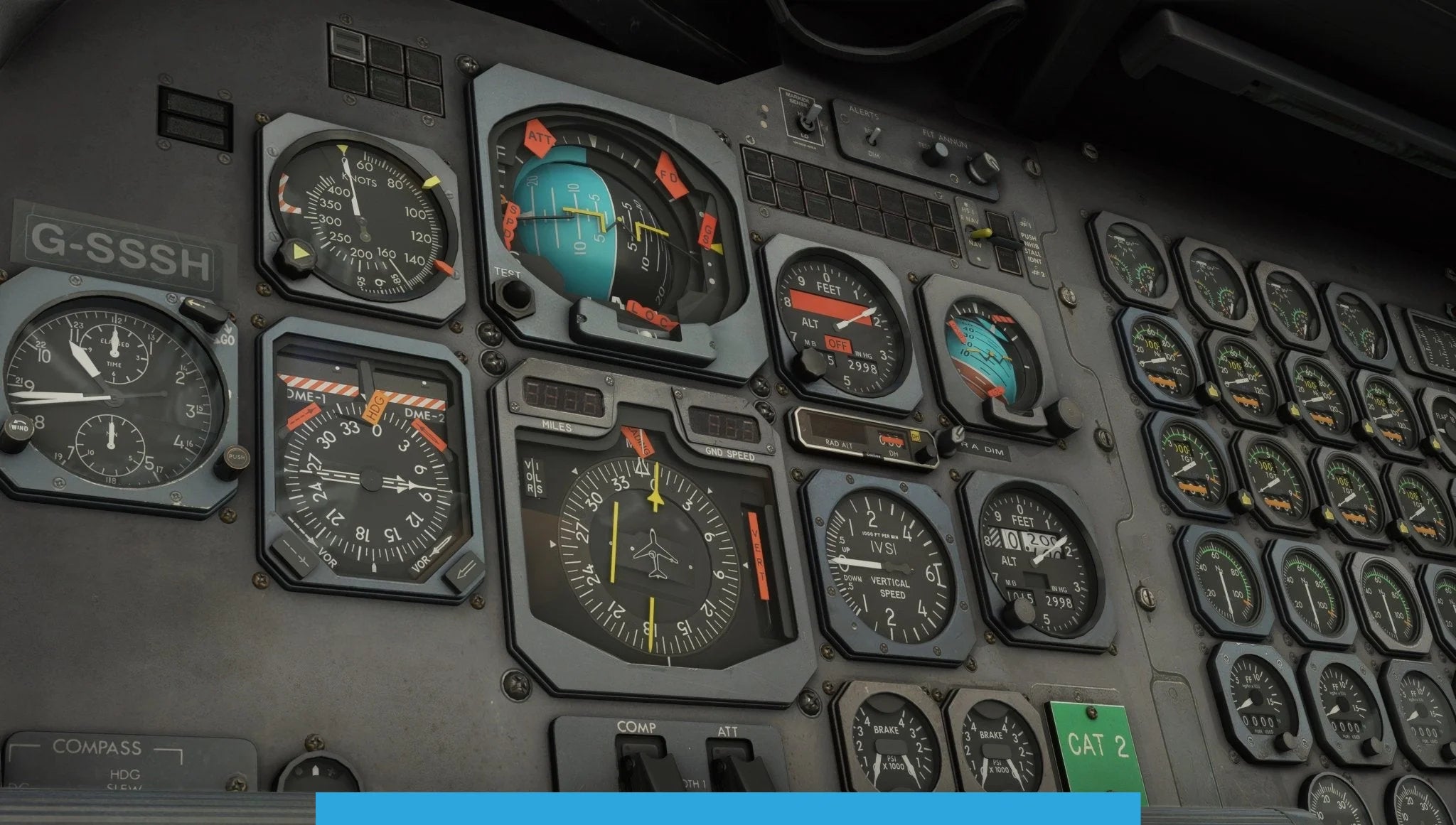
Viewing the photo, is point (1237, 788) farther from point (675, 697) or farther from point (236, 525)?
point (236, 525)

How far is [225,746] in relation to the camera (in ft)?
9.89

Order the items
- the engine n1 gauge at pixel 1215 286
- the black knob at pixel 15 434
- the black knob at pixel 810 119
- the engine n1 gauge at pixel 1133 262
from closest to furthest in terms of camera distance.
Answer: the black knob at pixel 15 434
the black knob at pixel 810 119
the engine n1 gauge at pixel 1133 262
the engine n1 gauge at pixel 1215 286

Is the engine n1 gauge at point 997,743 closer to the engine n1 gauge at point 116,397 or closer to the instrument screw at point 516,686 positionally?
the instrument screw at point 516,686

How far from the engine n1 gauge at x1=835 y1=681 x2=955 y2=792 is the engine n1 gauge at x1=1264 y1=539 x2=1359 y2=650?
5.76 feet

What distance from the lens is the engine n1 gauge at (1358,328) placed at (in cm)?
612

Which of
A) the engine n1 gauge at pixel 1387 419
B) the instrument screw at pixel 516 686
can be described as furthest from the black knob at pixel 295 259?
the engine n1 gauge at pixel 1387 419

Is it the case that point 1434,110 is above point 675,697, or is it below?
above

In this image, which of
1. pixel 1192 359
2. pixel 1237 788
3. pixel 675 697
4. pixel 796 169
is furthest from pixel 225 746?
pixel 1192 359

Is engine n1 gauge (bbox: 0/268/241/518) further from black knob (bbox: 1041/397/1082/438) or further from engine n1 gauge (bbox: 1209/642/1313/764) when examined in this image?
engine n1 gauge (bbox: 1209/642/1313/764)

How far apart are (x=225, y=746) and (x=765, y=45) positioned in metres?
3.30

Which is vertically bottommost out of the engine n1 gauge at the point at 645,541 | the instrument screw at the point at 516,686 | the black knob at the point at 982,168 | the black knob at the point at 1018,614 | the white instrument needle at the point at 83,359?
the instrument screw at the point at 516,686

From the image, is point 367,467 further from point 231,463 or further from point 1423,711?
point 1423,711

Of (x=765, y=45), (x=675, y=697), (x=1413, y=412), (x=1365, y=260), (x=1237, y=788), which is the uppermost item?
(x=765, y=45)

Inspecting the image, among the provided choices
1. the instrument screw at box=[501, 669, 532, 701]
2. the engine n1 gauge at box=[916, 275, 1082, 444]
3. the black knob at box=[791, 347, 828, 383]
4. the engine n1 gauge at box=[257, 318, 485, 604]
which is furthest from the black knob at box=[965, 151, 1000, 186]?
the instrument screw at box=[501, 669, 532, 701]
